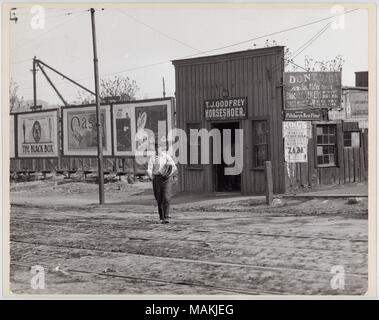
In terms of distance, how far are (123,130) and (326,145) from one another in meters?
3.85

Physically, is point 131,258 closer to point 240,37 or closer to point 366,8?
point 240,37

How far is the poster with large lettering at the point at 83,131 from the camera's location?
11336mm

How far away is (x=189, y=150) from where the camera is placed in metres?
10.3

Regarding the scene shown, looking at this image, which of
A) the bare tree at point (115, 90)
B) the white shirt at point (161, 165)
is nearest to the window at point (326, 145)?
the white shirt at point (161, 165)

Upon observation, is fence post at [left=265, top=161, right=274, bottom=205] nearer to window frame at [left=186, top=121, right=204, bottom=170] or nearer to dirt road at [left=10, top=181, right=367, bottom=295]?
dirt road at [left=10, top=181, right=367, bottom=295]

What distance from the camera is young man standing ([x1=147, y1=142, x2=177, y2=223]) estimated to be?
10131 mm

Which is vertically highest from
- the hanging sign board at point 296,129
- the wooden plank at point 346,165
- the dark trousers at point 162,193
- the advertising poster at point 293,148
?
the hanging sign board at point 296,129

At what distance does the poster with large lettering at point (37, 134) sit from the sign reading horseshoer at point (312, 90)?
390 cm

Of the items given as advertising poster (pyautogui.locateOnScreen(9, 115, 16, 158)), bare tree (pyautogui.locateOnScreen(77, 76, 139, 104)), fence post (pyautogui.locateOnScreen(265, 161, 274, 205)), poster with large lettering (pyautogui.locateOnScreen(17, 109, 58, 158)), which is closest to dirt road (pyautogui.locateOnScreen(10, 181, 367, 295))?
fence post (pyautogui.locateOnScreen(265, 161, 274, 205))

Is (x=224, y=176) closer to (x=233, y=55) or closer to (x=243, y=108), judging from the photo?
(x=243, y=108)

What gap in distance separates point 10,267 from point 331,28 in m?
5.31

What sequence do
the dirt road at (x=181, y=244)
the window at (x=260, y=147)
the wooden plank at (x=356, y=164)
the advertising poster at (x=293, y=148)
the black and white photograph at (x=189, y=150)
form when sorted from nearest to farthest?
the dirt road at (x=181, y=244) < the black and white photograph at (x=189, y=150) < the wooden plank at (x=356, y=164) < the window at (x=260, y=147) < the advertising poster at (x=293, y=148)

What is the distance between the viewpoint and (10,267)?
359 inches

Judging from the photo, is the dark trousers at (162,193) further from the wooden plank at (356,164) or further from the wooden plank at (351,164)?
the wooden plank at (351,164)
